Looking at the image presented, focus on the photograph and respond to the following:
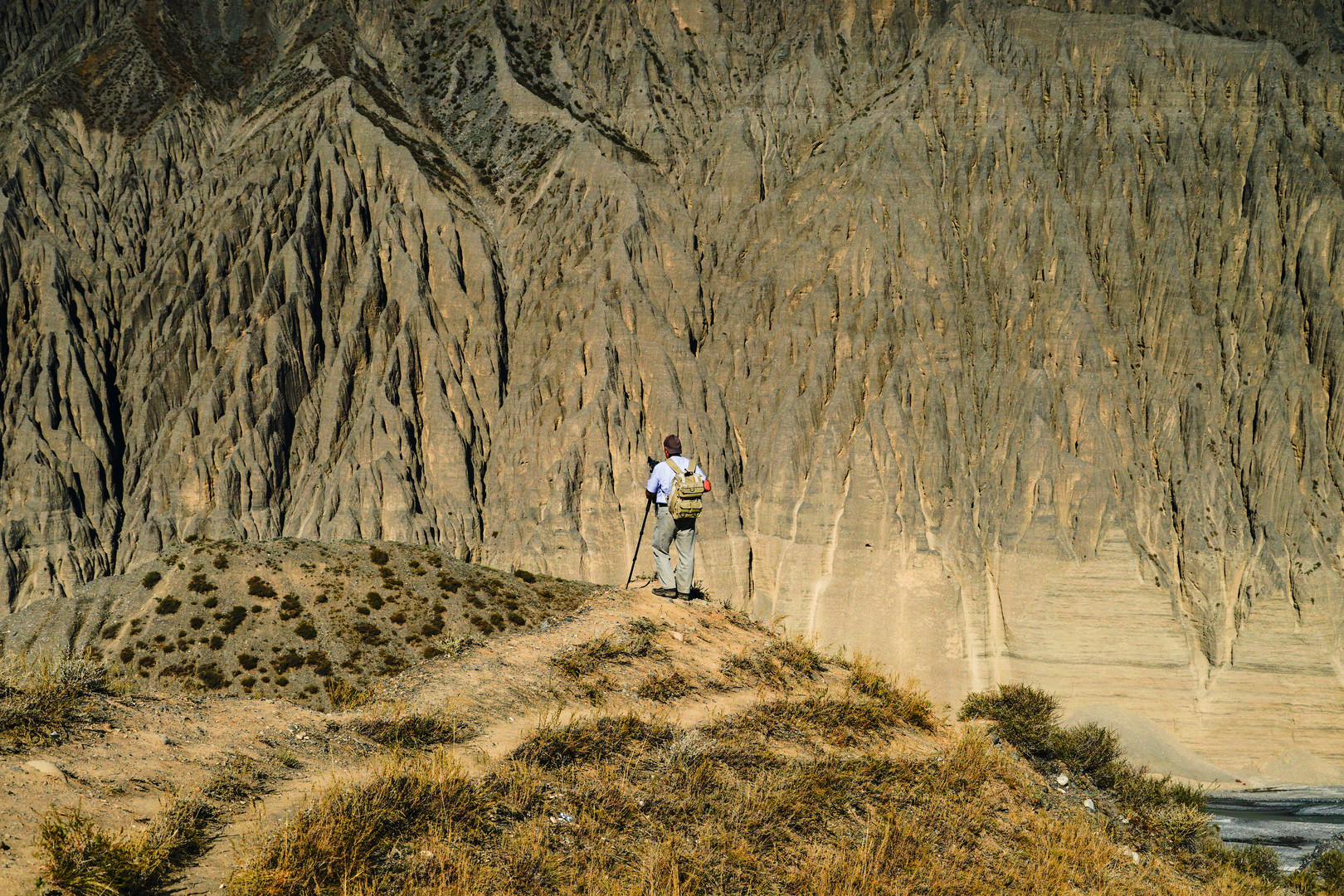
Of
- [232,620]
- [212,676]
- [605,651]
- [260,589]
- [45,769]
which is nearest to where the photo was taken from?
[45,769]

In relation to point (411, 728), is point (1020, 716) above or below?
below

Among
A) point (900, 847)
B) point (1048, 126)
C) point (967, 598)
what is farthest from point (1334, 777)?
point (900, 847)

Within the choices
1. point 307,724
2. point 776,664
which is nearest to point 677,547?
point 776,664

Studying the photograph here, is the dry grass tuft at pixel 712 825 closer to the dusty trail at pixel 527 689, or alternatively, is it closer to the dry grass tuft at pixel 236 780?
the dusty trail at pixel 527 689

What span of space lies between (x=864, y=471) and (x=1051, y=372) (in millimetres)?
12700

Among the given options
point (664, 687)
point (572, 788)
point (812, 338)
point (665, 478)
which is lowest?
point (572, 788)

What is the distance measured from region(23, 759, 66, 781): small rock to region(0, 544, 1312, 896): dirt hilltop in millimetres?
17

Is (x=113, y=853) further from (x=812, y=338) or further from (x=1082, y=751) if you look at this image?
(x=812, y=338)

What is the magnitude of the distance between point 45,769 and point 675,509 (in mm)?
8782

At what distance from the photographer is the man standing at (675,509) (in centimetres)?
1523

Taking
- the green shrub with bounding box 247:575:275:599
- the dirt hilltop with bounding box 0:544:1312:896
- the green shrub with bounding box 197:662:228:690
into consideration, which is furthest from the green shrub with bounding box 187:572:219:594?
the dirt hilltop with bounding box 0:544:1312:896

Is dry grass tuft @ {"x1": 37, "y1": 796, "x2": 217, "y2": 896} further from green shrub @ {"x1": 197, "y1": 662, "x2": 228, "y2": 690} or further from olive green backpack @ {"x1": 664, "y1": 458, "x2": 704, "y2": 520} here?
green shrub @ {"x1": 197, "y1": 662, "x2": 228, "y2": 690}

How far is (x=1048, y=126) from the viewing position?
68.4 metres

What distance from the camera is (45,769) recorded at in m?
8.30
